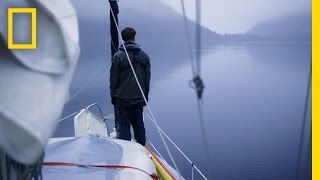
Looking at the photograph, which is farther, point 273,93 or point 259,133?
point 273,93

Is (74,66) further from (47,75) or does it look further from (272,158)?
(272,158)

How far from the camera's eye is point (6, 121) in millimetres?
727

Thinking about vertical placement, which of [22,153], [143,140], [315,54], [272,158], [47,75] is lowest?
[272,158]

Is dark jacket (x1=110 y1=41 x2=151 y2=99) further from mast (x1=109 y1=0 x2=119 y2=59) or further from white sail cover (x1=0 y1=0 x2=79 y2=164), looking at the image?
white sail cover (x1=0 y1=0 x2=79 y2=164)

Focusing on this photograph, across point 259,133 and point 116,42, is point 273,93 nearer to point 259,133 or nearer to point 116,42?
point 259,133

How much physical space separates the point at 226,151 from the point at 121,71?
8027mm

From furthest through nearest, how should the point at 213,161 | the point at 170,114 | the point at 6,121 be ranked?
the point at 170,114
the point at 213,161
the point at 6,121

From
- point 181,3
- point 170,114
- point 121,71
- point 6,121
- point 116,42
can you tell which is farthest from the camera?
point 170,114

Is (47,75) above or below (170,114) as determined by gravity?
above

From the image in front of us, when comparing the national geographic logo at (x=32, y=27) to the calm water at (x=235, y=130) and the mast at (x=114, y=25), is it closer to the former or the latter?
the mast at (x=114, y=25)

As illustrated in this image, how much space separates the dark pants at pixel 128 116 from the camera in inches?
128

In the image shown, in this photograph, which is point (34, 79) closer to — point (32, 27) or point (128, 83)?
point (32, 27)

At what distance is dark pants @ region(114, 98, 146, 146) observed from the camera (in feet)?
10.6

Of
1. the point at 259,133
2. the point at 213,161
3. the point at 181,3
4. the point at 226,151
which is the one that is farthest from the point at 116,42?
the point at 259,133
